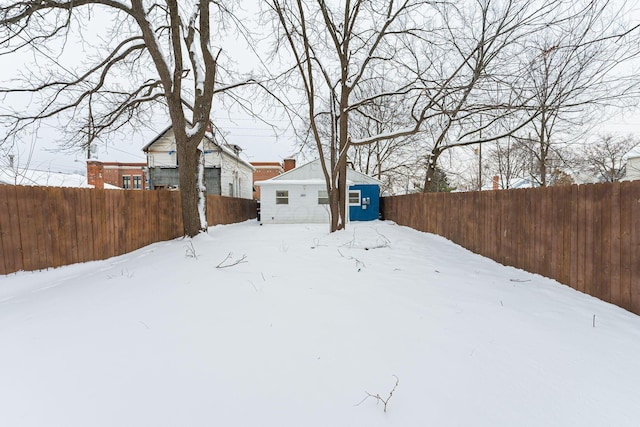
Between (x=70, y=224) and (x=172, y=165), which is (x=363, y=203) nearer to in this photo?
(x=172, y=165)

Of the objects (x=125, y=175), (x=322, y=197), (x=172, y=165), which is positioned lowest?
(x=322, y=197)

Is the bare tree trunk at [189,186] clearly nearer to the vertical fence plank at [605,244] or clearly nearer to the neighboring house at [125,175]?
the vertical fence plank at [605,244]

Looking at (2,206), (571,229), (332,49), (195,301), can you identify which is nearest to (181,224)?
(2,206)

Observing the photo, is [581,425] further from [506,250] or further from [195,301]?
[506,250]

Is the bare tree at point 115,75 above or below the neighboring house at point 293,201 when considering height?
above

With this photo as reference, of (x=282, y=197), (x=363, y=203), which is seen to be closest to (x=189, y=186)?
(x=282, y=197)

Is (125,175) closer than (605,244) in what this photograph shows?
No

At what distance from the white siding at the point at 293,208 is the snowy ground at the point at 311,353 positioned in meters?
11.9

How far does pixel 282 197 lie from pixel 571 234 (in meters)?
13.5

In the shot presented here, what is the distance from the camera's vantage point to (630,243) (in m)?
3.00

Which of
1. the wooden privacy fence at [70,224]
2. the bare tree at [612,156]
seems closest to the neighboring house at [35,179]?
the wooden privacy fence at [70,224]

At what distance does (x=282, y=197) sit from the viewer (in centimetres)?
1603

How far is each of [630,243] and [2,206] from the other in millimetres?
8285

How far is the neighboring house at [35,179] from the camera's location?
24.1 ft
